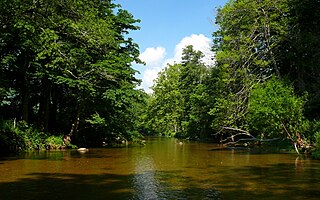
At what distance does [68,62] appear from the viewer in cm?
2081

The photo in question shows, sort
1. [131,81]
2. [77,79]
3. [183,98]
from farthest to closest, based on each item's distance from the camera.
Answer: [183,98] < [131,81] < [77,79]

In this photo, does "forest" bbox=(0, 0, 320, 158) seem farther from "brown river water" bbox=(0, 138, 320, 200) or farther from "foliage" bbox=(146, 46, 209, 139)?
"foliage" bbox=(146, 46, 209, 139)

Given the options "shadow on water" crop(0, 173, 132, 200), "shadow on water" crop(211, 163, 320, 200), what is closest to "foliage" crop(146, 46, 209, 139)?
"shadow on water" crop(211, 163, 320, 200)

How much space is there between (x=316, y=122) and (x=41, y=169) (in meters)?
18.4

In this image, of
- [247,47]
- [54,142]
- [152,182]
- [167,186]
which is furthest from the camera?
[247,47]

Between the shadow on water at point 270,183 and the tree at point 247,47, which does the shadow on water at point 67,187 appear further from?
the tree at point 247,47

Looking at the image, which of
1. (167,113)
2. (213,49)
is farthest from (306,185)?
(167,113)

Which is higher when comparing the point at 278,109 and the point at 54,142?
the point at 278,109

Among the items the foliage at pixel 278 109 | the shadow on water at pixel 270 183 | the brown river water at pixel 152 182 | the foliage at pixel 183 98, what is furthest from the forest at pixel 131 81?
the foliage at pixel 183 98

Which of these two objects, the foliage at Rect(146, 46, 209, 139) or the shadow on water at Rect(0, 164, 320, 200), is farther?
the foliage at Rect(146, 46, 209, 139)

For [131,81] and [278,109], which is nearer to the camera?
[278,109]

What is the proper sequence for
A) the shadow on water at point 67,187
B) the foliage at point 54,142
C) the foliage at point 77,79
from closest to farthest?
the shadow on water at point 67,187 → the foliage at point 77,79 → the foliage at point 54,142

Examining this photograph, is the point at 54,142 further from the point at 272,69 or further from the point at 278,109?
the point at 272,69

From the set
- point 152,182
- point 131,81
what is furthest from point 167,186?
point 131,81
